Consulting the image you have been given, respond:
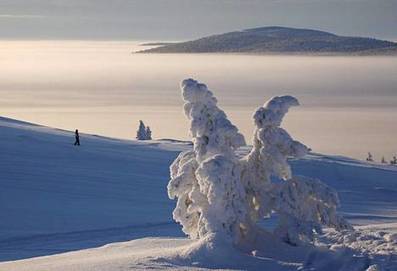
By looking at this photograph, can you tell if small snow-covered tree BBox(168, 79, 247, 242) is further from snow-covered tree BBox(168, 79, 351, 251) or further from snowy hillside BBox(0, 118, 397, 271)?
snowy hillside BBox(0, 118, 397, 271)

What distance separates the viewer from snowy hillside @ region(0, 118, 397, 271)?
18.3 m

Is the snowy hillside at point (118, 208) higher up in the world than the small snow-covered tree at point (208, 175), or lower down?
lower down

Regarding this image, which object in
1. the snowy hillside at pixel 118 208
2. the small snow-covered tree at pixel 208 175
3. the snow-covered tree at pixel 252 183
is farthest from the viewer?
the snow-covered tree at pixel 252 183

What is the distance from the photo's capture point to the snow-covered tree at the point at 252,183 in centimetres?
1855

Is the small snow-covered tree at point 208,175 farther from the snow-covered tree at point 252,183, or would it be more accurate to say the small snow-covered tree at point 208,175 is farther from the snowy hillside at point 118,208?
the snowy hillside at point 118,208

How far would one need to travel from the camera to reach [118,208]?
32.7m

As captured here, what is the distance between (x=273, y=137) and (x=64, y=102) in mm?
145990

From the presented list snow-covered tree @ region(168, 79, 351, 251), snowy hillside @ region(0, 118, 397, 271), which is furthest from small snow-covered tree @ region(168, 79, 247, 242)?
snowy hillside @ region(0, 118, 397, 271)

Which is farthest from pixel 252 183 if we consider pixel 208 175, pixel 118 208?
pixel 118 208

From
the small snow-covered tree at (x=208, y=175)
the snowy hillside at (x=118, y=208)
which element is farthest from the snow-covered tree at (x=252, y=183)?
the snowy hillside at (x=118, y=208)

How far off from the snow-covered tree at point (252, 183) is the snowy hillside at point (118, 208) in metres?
0.57

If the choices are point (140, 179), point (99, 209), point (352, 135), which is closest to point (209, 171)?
point (99, 209)

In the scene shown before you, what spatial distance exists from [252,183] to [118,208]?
14.1 meters

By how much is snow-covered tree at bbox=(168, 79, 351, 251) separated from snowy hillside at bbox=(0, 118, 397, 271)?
57cm
